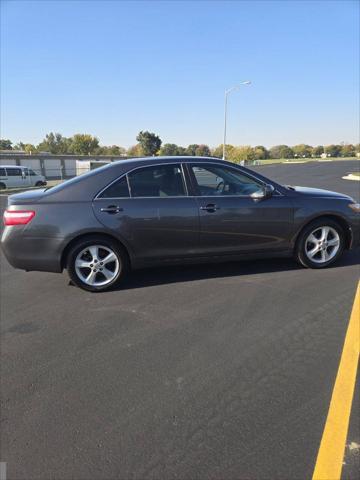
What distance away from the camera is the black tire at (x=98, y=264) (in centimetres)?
442

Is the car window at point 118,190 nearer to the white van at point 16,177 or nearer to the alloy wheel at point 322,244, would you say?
the alloy wheel at point 322,244

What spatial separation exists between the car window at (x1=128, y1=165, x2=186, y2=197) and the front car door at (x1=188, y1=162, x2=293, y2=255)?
0.20 m

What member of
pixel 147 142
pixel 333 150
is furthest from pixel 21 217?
pixel 333 150

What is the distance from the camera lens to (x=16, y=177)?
89.6ft

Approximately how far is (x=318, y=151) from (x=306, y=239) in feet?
497

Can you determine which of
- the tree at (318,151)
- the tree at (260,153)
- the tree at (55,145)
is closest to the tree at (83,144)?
the tree at (55,145)

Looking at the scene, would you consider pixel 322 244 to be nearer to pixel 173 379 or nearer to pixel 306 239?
pixel 306 239

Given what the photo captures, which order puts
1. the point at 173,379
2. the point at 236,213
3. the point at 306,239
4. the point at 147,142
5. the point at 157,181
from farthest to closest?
the point at 147,142
the point at 306,239
the point at 236,213
the point at 157,181
the point at 173,379

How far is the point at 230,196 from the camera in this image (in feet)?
15.6

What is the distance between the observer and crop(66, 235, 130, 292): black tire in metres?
4.42

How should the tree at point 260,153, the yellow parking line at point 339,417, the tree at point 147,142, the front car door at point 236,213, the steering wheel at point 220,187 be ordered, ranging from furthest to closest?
the tree at point 260,153
the tree at point 147,142
the steering wheel at point 220,187
the front car door at point 236,213
the yellow parking line at point 339,417

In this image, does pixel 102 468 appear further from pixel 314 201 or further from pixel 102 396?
pixel 314 201

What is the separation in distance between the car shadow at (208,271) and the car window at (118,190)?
113 cm

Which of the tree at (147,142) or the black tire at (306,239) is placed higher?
the tree at (147,142)
